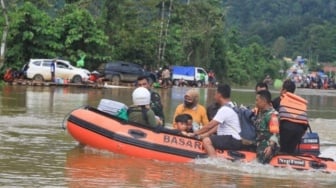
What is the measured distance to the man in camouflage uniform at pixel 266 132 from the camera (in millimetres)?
10344

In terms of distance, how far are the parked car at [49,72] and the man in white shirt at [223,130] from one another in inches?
1070

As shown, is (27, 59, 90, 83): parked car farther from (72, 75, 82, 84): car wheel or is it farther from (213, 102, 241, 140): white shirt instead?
(213, 102, 241, 140): white shirt

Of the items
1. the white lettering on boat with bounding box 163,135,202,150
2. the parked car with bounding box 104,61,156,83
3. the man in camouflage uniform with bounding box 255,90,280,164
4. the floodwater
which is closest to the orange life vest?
the man in camouflage uniform with bounding box 255,90,280,164

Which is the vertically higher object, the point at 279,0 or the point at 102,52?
the point at 279,0

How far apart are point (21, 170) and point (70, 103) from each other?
44.5 feet

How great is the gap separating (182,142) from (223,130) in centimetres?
66

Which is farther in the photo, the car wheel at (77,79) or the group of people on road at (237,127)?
the car wheel at (77,79)

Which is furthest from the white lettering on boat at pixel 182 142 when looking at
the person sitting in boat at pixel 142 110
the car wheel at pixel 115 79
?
the car wheel at pixel 115 79

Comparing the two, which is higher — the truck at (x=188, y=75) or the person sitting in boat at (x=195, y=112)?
the truck at (x=188, y=75)

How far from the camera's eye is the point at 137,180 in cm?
922

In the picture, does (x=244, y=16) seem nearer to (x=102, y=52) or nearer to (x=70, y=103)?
(x=102, y=52)

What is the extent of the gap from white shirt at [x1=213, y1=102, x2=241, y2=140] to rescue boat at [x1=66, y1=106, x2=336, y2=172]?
1.00 ft

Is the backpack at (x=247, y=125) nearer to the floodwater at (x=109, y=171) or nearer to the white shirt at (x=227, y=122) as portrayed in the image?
the white shirt at (x=227, y=122)

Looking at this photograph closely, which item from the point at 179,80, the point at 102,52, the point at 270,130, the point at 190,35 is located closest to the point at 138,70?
the point at 102,52
